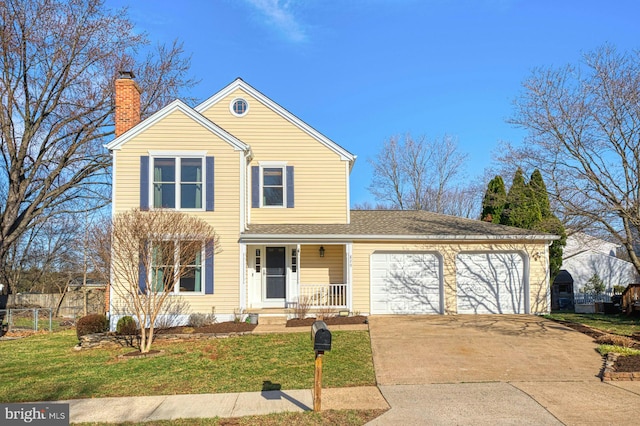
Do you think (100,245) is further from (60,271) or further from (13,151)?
(60,271)

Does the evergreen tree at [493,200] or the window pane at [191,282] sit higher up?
the evergreen tree at [493,200]

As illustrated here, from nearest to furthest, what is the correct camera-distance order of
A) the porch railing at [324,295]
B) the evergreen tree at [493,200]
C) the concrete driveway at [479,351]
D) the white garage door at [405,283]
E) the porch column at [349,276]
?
the concrete driveway at [479,351]
the porch column at [349,276]
the porch railing at [324,295]
the white garage door at [405,283]
the evergreen tree at [493,200]

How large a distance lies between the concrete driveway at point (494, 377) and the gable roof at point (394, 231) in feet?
9.72

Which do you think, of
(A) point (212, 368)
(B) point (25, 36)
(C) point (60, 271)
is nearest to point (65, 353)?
(A) point (212, 368)

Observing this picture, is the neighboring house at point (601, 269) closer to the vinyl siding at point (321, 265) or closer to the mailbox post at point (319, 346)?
the vinyl siding at point (321, 265)

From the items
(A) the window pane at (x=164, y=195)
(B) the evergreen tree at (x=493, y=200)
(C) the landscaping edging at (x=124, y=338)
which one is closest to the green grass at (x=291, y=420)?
(C) the landscaping edging at (x=124, y=338)

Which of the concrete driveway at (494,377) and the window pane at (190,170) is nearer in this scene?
the concrete driveway at (494,377)

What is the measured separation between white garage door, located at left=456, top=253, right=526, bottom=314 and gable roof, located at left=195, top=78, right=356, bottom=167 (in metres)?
5.48

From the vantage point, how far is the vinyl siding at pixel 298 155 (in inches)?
650

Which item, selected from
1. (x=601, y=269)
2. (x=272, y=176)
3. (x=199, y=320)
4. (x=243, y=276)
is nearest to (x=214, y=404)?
(x=199, y=320)

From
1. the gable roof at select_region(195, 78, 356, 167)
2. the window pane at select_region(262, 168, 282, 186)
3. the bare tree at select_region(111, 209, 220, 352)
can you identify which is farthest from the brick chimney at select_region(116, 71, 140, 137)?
the bare tree at select_region(111, 209, 220, 352)

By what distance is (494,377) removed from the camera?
27.3 feet

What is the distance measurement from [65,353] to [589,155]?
14427mm

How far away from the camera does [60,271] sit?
99.0 ft
